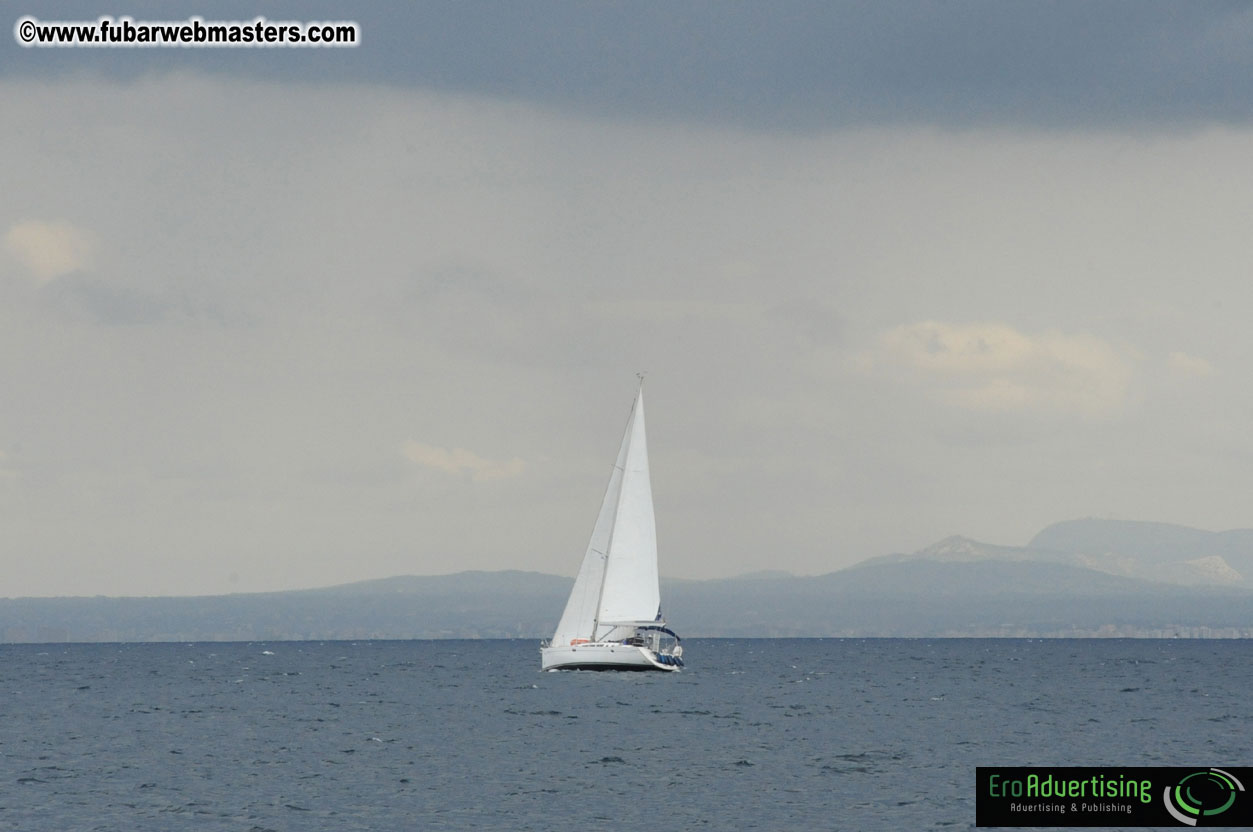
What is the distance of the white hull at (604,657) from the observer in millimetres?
115562

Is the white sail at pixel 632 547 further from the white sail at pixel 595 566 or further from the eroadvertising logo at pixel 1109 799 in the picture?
the eroadvertising logo at pixel 1109 799

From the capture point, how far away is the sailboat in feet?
377

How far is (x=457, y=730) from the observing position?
278 feet

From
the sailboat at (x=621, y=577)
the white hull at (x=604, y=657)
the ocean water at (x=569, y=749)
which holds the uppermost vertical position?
the sailboat at (x=621, y=577)

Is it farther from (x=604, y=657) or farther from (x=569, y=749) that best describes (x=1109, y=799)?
(x=604, y=657)

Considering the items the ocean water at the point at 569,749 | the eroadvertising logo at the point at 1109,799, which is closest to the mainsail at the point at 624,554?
the ocean water at the point at 569,749

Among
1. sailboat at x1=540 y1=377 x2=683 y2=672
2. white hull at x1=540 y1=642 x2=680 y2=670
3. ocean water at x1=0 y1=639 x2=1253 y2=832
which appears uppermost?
sailboat at x1=540 y1=377 x2=683 y2=672

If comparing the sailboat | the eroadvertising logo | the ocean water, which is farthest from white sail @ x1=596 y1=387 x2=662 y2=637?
the eroadvertising logo

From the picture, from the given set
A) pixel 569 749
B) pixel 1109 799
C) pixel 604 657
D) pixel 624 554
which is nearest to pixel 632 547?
pixel 624 554

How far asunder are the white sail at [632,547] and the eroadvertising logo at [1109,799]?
60.6 meters

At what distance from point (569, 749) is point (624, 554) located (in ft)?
138

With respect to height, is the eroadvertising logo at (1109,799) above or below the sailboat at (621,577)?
below

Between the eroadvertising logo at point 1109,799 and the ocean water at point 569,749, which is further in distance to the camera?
the ocean water at point 569,749

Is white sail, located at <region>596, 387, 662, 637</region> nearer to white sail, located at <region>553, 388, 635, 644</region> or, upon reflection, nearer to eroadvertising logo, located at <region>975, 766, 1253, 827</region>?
white sail, located at <region>553, 388, 635, 644</region>
